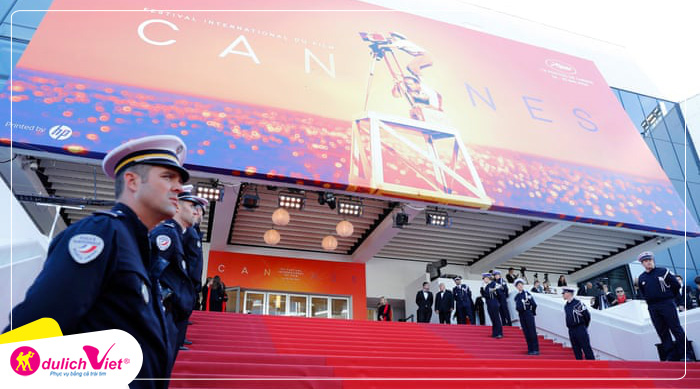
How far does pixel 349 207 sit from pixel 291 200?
1.42m

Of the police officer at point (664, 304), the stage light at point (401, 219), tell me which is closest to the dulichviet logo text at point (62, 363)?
the police officer at point (664, 304)

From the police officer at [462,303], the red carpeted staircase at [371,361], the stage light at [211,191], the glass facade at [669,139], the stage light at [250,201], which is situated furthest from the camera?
the glass facade at [669,139]

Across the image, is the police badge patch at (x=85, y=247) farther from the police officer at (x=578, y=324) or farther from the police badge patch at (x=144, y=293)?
the police officer at (x=578, y=324)

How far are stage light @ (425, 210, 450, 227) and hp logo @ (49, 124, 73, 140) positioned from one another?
8.11 metres

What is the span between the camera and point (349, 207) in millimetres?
11906

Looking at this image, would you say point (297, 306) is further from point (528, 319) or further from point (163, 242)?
point (163, 242)

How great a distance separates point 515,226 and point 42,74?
40.5 ft

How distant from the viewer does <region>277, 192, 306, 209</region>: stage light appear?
11547mm

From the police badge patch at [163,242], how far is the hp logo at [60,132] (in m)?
6.54

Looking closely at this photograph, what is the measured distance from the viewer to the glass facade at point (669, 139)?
1966 cm

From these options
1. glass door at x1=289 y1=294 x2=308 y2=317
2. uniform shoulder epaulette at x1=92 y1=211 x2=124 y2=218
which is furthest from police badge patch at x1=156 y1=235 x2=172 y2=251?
glass door at x1=289 y1=294 x2=308 y2=317

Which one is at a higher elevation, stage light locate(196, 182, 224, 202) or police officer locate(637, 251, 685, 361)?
stage light locate(196, 182, 224, 202)

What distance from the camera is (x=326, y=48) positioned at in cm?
1255

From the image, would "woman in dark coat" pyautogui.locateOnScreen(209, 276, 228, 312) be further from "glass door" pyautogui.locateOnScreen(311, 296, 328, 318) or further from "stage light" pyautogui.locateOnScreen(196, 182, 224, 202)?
"glass door" pyautogui.locateOnScreen(311, 296, 328, 318)
